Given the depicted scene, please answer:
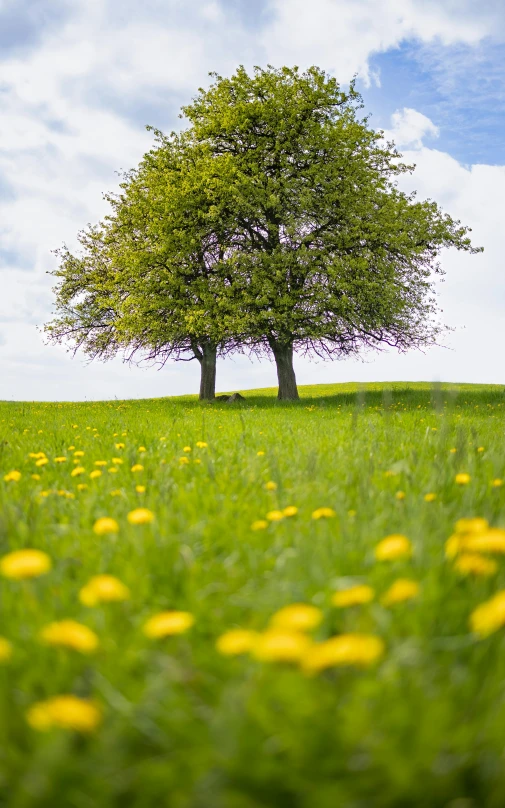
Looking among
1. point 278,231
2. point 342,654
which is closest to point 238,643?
point 342,654

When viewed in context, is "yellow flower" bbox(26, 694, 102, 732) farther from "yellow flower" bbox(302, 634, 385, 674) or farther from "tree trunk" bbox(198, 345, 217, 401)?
"tree trunk" bbox(198, 345, 217, 401)

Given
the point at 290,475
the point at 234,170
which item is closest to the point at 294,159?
the point at 234,170

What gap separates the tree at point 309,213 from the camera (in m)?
16.9

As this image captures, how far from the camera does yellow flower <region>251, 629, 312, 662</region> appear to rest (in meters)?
1.21

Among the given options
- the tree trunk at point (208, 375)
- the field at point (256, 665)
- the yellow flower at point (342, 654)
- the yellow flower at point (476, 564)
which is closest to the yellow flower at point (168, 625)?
the field at point (256, 665)

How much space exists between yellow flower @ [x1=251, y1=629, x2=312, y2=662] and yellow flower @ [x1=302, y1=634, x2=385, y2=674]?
24mm

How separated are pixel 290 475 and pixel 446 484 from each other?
1.07m

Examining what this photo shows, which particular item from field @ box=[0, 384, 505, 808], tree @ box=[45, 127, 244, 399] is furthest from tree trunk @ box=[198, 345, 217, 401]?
field @ box=[0, 384, 505, 808]

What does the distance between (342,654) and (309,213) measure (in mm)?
17759

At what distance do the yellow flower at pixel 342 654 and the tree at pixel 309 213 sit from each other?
594 inches

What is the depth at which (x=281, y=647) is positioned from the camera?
4.00ft

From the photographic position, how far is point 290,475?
13.3 ft

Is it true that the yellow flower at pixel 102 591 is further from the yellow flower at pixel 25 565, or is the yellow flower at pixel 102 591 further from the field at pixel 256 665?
the yellow flower at pixel 25 565

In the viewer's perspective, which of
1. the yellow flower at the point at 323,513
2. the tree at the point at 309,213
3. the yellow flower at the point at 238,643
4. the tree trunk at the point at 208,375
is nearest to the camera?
the yellow flower at the point at 238,643
